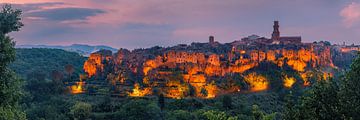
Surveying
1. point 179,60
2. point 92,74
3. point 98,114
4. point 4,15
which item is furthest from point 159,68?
point 4,15

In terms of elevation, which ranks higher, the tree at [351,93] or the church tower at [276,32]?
the church tower at [276,32]

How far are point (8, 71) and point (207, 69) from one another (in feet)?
164

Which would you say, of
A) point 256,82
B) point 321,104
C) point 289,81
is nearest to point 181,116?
point 256,82

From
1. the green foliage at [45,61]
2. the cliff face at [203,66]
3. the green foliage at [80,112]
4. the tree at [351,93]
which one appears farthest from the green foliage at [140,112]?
the green foliage at [45,61]

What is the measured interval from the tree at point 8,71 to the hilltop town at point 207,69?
42585 mm

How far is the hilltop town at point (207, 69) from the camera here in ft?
194

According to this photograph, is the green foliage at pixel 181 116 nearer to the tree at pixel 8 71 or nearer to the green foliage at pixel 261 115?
the green foliage at pixel 261 115

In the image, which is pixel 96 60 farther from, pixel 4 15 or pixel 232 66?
pixel 4 15

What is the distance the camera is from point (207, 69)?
6362 centimetres

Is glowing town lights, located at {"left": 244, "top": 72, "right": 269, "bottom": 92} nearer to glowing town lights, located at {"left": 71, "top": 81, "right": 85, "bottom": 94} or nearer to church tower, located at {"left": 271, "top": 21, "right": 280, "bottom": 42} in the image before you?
church tower, located at {"left": 271, "top": 21, "right": 280, "bottom": 42}

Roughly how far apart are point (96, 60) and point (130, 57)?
6.38 metres

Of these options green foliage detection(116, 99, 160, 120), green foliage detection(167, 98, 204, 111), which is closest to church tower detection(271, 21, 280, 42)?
green foliage detection(167, 98, 204, 111)

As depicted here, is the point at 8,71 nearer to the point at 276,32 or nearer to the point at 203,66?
the point at 203,66

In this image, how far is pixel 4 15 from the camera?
14688mm
